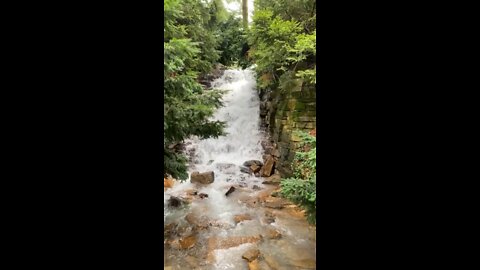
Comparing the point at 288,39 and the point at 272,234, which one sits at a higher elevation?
the point at 288,39

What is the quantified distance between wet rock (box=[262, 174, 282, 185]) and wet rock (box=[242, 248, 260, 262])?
11.3 ft

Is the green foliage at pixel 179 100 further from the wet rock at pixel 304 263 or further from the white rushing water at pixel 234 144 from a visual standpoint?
the white rushing water at pixel 234 144

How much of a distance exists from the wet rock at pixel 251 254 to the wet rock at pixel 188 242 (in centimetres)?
95

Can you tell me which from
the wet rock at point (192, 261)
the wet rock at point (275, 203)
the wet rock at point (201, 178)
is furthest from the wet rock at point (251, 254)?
the wet rock at point (201, 178)

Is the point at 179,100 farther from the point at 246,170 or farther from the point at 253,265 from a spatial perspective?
the point at 246,170

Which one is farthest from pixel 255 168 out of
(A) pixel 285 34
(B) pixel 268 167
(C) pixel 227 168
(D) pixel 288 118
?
(A) pixel 285 34

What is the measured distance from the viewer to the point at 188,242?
4.46 metres

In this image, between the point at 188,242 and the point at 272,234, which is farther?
the point at 272,234

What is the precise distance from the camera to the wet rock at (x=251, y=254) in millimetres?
3934

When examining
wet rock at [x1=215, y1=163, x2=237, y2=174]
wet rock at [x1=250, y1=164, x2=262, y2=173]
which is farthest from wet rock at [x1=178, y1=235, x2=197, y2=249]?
wet rock at [x1=250, y1=164, x2=262, y2=173]

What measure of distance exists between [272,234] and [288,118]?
380 cm
